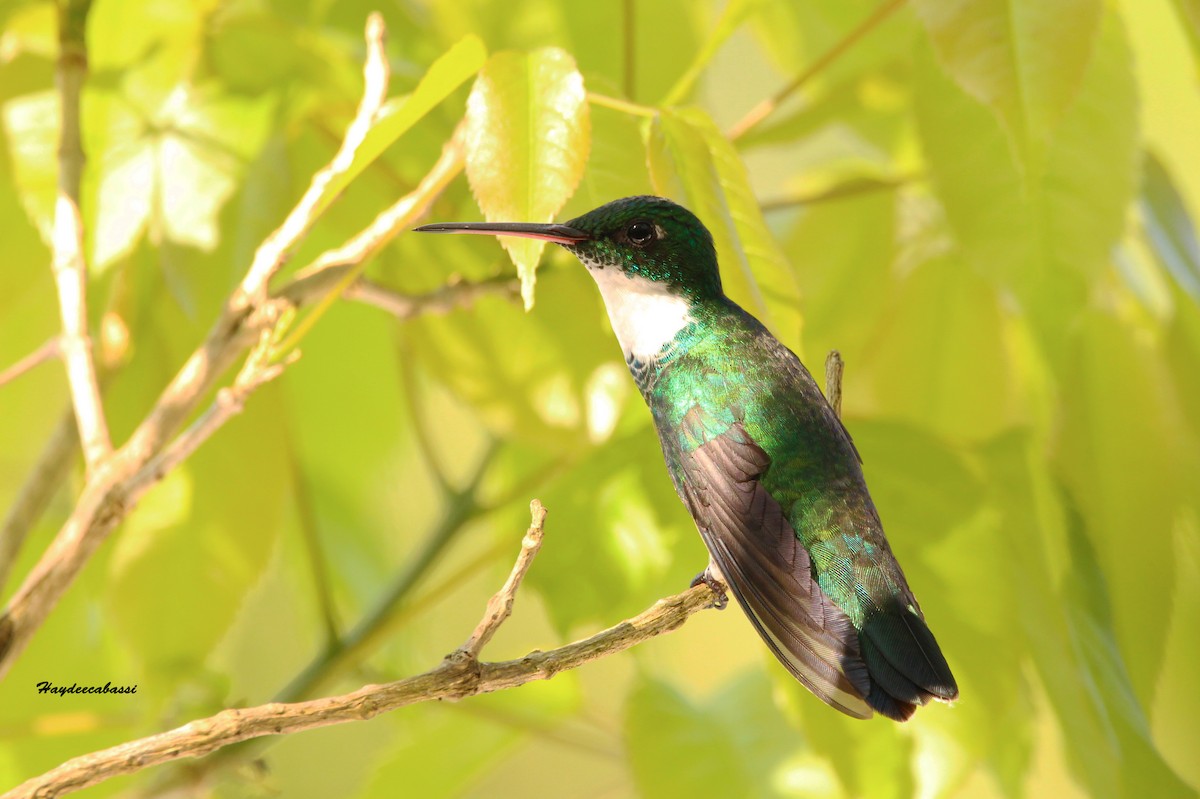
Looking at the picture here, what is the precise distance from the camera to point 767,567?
1.54 ft

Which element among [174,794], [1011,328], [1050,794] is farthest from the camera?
[1050,794]

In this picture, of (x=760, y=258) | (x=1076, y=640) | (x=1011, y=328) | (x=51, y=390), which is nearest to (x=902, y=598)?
(x=760, y=258)

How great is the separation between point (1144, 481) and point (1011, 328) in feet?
0.90

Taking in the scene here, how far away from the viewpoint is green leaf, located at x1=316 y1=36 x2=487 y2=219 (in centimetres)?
53

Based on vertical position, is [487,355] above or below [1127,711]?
above

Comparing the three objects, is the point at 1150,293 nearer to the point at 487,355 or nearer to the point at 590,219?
the point at 487,355

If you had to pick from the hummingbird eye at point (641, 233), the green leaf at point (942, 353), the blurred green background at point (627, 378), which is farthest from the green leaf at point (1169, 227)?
the hummingbird eye at point (641, 233)

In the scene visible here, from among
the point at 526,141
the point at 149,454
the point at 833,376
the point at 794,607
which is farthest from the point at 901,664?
the point at 149,454

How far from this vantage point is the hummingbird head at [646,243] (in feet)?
1.72

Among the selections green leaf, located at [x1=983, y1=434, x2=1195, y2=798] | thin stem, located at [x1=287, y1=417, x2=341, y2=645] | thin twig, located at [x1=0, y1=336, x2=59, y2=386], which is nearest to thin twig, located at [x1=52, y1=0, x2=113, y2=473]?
thin twig, located at [x1=0, y1=336, x2=59, y2=386]

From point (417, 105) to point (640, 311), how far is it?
0.44ft

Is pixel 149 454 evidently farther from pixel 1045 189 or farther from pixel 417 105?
pixel 1045 189

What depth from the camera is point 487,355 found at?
2.94 ft

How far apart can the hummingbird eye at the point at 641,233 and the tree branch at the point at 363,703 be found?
0.17m
